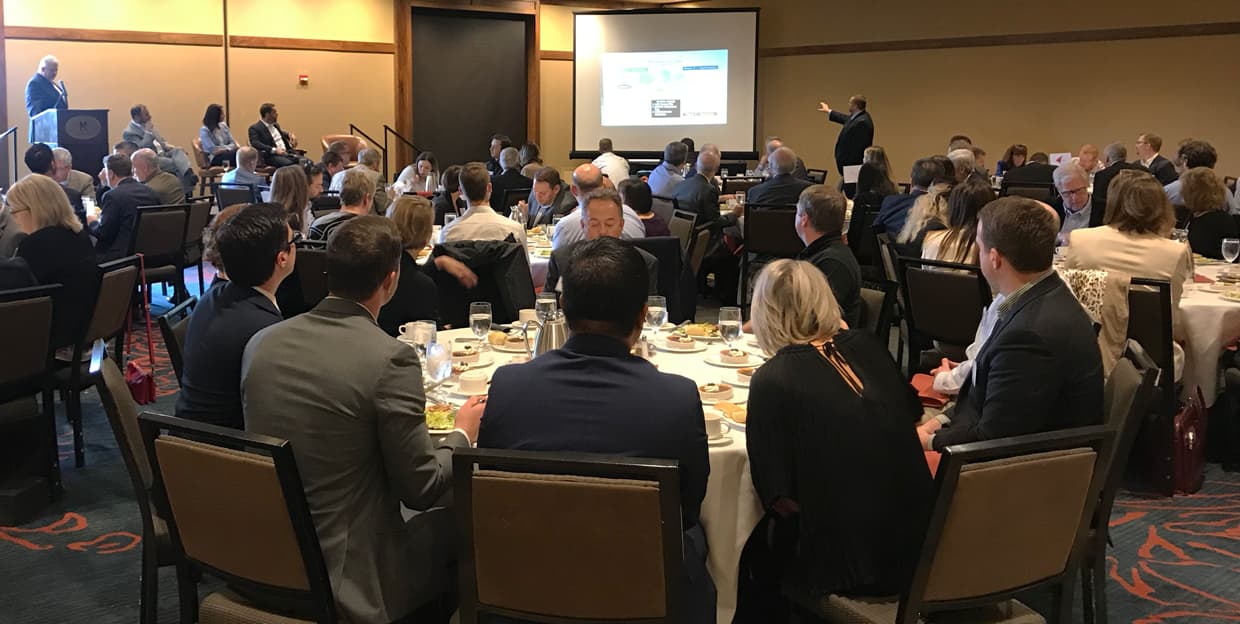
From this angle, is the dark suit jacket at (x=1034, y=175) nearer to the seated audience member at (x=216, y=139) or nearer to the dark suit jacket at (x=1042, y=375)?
the dark suit jacket at (x=1042, y=375)

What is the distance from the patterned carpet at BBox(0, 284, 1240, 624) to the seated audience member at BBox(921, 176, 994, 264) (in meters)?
1.28

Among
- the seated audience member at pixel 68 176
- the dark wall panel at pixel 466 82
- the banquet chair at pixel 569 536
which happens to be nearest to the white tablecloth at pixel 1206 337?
the banquet chair at pixel 569 536

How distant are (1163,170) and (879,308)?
7.05m

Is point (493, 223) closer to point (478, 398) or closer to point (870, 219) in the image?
point (478, 398)

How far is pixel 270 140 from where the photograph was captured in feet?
41.8

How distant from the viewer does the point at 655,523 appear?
1924 millimetres

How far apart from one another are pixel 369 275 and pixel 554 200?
17.8 ft

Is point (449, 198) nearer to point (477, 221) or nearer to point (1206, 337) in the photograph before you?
point (477, 221)

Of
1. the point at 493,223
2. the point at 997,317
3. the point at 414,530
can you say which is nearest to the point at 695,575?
the point at 414,530

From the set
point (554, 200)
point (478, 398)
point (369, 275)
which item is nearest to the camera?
point (369, 275)

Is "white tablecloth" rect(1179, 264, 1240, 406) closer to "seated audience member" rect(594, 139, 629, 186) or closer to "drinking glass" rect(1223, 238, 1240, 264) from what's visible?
"drinking glass" rect(1223, 238, 1240, 264)

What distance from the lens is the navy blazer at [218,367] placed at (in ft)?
8.73

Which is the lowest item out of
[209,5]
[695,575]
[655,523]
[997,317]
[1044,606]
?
[1044,606]

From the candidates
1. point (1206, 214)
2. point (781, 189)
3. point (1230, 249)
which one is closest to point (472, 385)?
point (1230, 249)
